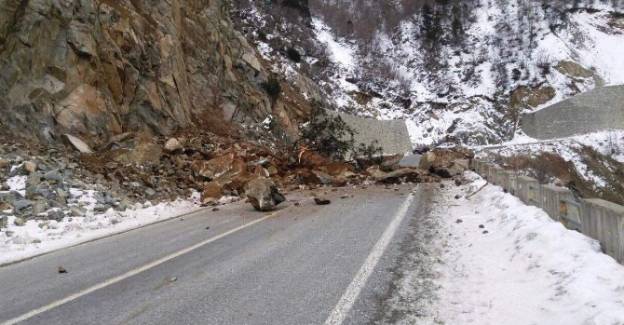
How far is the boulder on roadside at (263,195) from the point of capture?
11.6m

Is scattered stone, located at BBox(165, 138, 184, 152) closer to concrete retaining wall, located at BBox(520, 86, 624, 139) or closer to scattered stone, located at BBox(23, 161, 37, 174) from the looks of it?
scattered stone, located at BBox(23, 161, 37, 174)

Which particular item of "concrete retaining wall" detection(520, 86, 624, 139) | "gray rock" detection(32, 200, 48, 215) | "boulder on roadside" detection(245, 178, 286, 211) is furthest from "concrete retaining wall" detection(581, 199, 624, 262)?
"concrete retaining wall" detection(520, 86, 624, 139)

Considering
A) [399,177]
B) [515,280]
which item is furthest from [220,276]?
[399,177]

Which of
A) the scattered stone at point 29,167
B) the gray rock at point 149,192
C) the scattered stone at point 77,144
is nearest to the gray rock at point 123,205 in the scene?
the gray rock at point 149,192

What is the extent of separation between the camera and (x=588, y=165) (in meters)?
41.8

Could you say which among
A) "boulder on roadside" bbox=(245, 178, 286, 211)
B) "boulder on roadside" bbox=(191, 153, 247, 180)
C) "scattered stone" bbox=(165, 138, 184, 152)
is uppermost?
"scattered stone" bbox=(165, 138, 184, 152)

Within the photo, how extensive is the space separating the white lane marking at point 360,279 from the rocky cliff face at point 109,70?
12.3 meters

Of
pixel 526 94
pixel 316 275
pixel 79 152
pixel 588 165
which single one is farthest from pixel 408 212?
pixel 526 94

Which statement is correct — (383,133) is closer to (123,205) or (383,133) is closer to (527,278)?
(123,205)

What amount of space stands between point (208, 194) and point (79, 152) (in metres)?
4.54

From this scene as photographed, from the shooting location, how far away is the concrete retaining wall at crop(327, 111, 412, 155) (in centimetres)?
4331

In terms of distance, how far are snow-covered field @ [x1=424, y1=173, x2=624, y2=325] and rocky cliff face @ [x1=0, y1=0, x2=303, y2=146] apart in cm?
1392

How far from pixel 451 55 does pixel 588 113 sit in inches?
1062

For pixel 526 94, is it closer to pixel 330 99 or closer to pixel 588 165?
pixel 588 165
